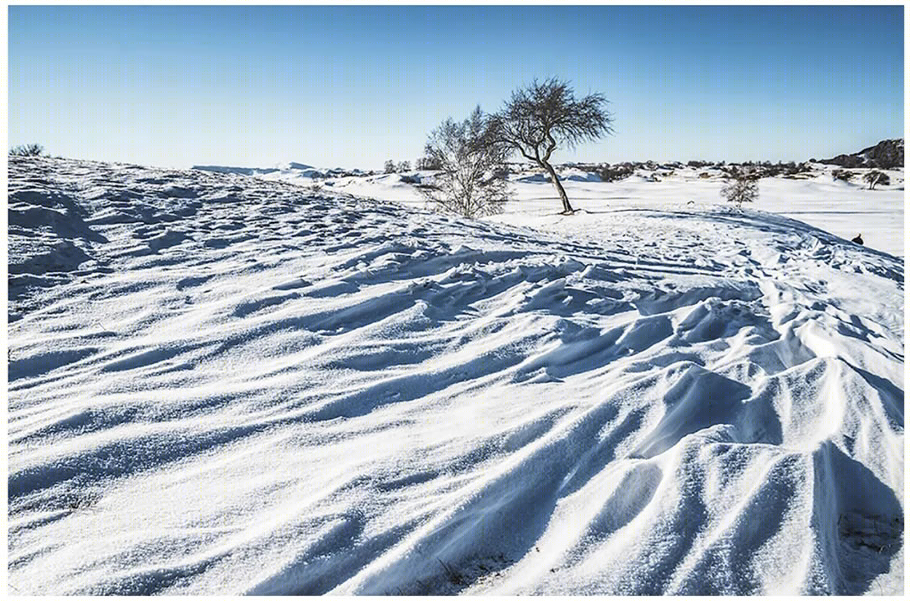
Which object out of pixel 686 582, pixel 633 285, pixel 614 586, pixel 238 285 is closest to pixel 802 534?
pixel 686 582

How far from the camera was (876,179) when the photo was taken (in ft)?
102

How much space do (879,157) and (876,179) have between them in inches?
801

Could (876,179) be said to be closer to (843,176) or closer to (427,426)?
(843,176)

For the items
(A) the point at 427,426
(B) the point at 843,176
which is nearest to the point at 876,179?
(B) the point at 843,176

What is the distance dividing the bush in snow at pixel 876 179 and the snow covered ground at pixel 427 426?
1355 inches

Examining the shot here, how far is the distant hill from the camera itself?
135 ft

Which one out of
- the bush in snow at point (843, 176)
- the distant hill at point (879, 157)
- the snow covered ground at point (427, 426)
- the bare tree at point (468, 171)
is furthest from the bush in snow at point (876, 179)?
the snow covered ground at point (427, 426)

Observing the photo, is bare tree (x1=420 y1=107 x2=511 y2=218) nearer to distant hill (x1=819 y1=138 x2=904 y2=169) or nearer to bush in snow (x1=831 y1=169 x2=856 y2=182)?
bush in snow (x1=831 y1=169 x2=856 y2=182)

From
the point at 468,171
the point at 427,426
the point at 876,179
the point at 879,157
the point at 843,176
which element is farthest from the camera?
the point at 879,157

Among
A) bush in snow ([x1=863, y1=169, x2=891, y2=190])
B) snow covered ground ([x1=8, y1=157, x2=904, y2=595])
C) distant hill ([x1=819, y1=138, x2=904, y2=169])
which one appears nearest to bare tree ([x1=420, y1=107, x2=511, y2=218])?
snow covered ground ([x1=8, y1=157, x2=904, y2=595])

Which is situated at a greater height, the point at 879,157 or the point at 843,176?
the point at 879,157

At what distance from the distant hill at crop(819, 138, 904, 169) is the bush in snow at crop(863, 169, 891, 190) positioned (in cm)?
844

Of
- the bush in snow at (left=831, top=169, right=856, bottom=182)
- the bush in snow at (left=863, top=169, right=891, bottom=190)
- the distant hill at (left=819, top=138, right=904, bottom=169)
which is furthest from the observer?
the distant hill at (left=819, top=138, right=904, bottom=169)

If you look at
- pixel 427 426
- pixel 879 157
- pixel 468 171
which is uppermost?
pixel 879 157
